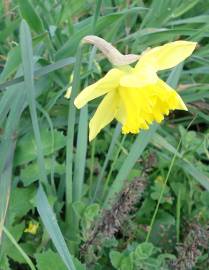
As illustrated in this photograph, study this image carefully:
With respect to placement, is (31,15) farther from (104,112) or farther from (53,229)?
(53,229)

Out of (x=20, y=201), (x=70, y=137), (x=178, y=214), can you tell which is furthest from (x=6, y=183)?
(x=178, y=214)

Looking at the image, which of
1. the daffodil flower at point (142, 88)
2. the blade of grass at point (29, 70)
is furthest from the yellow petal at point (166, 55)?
the blade of grass at point (29, 70)

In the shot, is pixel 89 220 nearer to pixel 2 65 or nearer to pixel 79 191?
pixel 79 191

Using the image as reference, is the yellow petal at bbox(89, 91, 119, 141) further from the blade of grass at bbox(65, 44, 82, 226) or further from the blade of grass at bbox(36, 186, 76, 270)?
the blade of grass at bbox(36, 186, 76, 270)

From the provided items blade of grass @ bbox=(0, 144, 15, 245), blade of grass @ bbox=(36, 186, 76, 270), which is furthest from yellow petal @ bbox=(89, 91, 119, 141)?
blade of grass @ bbox=(0, 144, 15, 245)

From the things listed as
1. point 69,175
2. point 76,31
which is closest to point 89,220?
point 69,175

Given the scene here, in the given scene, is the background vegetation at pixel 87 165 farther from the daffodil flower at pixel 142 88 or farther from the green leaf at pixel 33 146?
the daffodil flower at pixel 142 88

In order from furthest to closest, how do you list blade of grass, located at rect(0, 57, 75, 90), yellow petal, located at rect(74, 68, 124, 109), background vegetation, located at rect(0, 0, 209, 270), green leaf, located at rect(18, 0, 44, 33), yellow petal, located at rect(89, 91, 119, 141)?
green leaf, located at rect(18, 0, 44, 33) → blade of grass, located at rect(0, 57, 75, 90) → background vegetation, located at rect(0, 0, 209, 270) → yellow petal, located at rect(89, 91, 119, 141) → yellow petal, located at rect(74, 68, 124, 109)
